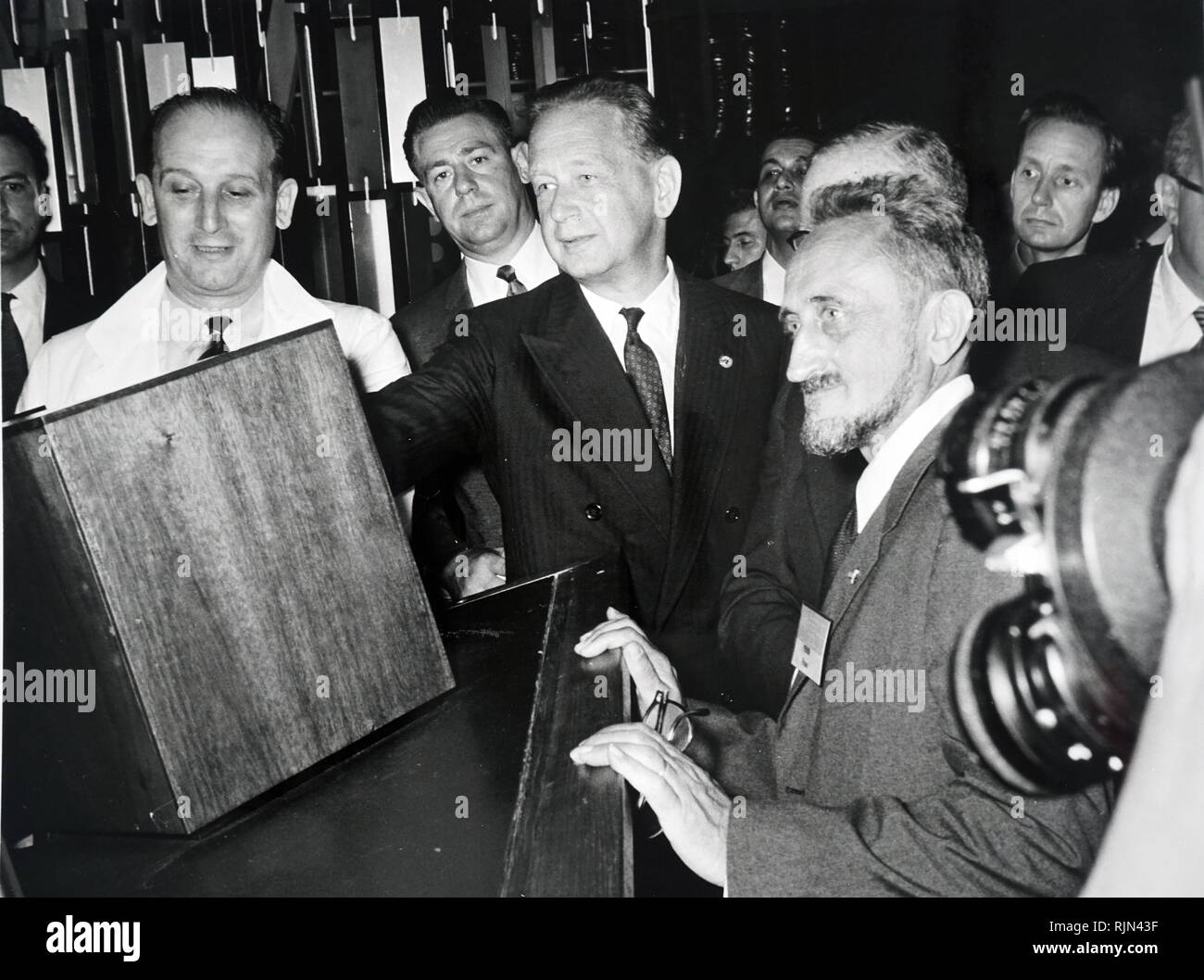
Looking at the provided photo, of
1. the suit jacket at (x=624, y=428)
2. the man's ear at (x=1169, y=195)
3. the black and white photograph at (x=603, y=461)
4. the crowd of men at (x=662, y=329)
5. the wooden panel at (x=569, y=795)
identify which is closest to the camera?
the wooden panel at (x=569, y=795)

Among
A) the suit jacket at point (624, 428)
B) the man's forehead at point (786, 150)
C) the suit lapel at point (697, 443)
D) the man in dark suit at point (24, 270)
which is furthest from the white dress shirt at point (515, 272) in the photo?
the man in dark suit at point (24, 270)

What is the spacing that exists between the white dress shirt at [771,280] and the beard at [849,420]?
244 millimetres

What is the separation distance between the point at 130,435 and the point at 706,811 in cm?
72

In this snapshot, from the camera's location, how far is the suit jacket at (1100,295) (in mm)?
1619

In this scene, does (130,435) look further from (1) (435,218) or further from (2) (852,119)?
(2) (852,119)

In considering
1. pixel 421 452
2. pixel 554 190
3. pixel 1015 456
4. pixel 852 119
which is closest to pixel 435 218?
pixel 554 190

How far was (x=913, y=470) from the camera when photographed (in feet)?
4.59

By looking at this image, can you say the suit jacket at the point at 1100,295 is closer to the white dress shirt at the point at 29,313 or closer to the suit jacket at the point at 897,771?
the suit jacket at the point at 897,771

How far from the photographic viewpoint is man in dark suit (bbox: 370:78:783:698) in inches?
72.9

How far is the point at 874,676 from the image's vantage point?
134 centimetres

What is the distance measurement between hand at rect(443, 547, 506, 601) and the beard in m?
0.61

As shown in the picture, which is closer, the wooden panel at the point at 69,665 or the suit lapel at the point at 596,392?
the wooden panel at the point at 69,665

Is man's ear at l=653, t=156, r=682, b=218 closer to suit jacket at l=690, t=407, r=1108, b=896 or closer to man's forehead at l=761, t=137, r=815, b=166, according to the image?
man's forehead at l=761, t=137, r=815, b=166

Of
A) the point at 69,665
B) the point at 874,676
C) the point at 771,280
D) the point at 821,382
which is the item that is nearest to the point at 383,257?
the point at 771,280
